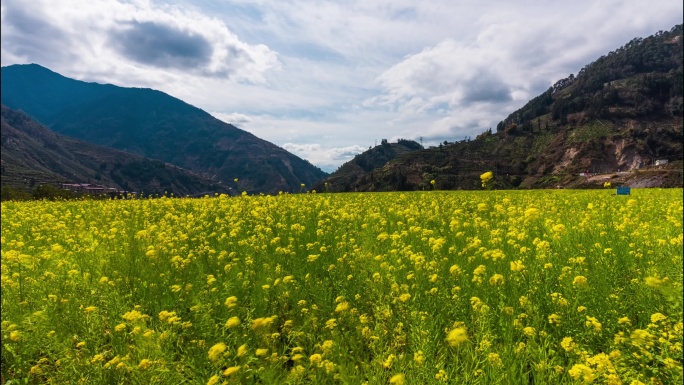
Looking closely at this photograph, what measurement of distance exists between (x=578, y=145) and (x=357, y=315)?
518ft

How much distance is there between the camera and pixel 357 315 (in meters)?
4.38

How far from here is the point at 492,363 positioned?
301 centimetres

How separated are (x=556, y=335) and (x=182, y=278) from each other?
5.13m

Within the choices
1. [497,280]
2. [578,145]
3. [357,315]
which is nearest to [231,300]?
[357,315]

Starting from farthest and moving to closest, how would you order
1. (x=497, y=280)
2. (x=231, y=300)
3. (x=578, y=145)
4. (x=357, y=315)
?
1. (x=578, y=145)
2. (x=357, y=315)
3. (x=497, y=280)
4. (x=231, y=300)

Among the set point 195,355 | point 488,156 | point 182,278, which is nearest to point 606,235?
point 195,355

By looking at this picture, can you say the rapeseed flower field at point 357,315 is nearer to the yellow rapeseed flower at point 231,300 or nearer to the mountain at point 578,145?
the yellow rapeseed flower at point 231,300

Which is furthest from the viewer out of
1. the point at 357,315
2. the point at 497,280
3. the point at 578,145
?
the point at 578,145

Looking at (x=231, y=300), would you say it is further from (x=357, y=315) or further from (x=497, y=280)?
(x=497, y=280)

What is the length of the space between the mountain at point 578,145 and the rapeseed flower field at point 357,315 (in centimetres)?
10562

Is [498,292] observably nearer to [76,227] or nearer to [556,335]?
[556,335]

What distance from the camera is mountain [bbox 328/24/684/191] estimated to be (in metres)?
124

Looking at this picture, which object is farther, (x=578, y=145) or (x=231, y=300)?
(x=578, y=145)

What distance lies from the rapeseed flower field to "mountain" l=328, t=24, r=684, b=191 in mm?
105620
